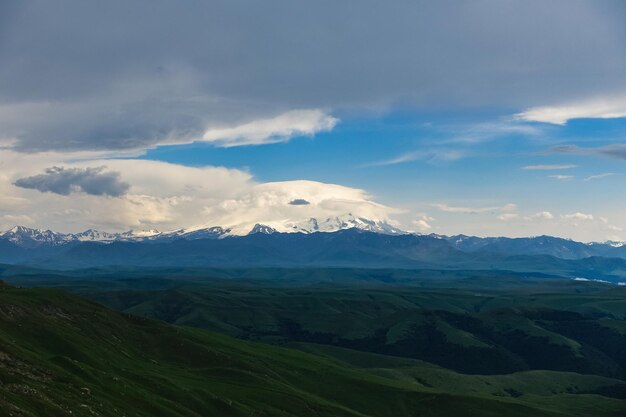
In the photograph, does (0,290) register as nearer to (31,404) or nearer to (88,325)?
(88,325)

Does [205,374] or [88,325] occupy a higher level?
[88,325]

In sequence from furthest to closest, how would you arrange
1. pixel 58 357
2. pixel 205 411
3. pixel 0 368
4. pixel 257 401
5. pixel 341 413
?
pixel 341 413 → pixel 257 401 → pixel 205 411 → pixel 58 357 → pixel 0 368

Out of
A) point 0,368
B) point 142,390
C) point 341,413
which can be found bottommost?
point 341,413

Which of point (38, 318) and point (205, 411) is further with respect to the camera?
point (38, 318)

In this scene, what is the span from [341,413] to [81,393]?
8430 centimetres

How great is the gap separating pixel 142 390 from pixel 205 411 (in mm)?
15290

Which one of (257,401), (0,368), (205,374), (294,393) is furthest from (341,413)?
(0,368)

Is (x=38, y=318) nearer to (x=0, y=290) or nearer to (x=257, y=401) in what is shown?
(x=0, y=290)

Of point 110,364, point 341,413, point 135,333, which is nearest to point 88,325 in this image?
point 135,333

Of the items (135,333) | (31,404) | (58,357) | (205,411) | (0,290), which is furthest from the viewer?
(135,333)

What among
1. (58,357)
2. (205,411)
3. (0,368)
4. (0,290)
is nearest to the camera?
(0,368)

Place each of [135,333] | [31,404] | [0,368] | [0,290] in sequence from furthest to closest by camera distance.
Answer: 1. [135,333]
2. [0,290]
3. [0,368]
4. [31,404]

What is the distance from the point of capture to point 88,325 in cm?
18400

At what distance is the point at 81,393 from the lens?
359 ft
